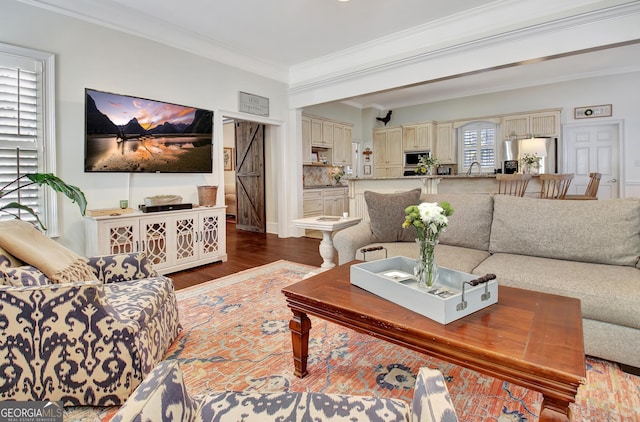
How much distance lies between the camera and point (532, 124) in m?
6.69

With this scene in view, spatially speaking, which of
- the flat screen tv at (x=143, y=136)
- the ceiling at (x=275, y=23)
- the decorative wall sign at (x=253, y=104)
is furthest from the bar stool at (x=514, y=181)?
the flat screen tv at (x=143, y=136)

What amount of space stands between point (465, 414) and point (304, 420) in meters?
0.99

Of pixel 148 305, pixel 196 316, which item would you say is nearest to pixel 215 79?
pixel 196 316

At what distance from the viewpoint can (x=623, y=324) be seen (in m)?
1.76

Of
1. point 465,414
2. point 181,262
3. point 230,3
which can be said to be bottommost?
point 465,414

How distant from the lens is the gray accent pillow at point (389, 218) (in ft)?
10.1

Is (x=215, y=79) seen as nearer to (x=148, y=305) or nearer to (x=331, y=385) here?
(x=148, y=305)

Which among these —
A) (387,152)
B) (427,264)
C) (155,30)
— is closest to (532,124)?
(387,152)

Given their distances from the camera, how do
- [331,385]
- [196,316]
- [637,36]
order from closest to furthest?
[331,385] < [196,316] < [637,36]

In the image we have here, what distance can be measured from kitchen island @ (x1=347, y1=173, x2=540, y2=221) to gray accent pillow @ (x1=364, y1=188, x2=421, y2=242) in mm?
1616

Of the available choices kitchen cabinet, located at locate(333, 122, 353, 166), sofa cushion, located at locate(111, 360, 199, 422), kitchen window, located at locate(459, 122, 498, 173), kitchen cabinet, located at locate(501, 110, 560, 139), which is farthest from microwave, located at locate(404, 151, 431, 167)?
sofa cushion, located at locate(111, 360, 199, 422)

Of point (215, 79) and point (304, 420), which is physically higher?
point (215, 79)

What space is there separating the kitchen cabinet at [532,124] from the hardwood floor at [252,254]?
15.6 ft

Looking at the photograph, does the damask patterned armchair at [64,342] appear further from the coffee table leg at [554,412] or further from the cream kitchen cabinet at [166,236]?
the cream kitchen cabinet at [166,236]
